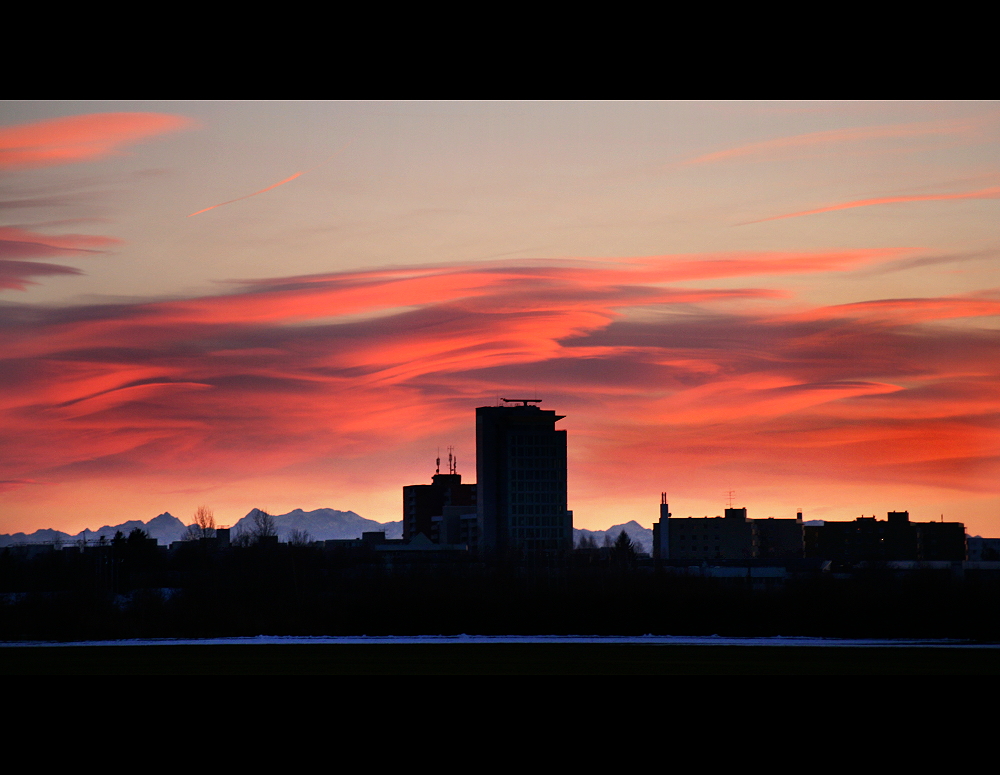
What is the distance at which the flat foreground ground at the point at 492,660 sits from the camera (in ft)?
73.5

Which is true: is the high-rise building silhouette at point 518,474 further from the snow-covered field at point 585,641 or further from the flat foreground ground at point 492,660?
the flat foreground ground at point 492,660

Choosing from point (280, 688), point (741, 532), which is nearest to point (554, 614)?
point (280, 688)

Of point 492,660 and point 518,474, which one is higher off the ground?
point 518,474

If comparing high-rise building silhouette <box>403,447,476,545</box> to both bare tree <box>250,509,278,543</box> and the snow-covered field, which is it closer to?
bare tree <box>250,509,278,543</box>

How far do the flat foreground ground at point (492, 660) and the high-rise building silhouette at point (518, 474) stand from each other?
227 ft

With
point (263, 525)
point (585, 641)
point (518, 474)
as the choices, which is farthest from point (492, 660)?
point (518, 474)

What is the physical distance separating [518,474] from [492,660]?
7699 centimetres

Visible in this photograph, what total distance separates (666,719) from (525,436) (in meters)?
93.5

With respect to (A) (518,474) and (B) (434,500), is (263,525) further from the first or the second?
(B) (434,500)

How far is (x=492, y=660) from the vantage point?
24.9 m

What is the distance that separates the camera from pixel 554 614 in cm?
3897

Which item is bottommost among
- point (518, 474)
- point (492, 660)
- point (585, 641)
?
point (585, 641)

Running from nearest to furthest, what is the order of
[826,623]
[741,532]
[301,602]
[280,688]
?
[280,688]
[826,623]
[301,602]
[741,532]
